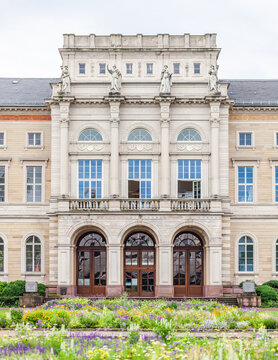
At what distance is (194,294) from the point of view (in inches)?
1695

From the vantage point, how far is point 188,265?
143ft

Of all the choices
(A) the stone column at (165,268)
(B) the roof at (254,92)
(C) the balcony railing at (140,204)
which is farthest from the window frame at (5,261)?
(B) the roof at (254,92)

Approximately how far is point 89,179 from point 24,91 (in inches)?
407

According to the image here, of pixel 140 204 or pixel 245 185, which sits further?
pixel 245 185

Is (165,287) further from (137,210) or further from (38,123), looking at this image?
(38,123)

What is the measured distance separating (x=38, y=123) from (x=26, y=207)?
621 centimetres

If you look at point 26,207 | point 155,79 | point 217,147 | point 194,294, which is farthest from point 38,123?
point 194,294

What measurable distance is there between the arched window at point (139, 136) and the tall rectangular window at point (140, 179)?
156 cm

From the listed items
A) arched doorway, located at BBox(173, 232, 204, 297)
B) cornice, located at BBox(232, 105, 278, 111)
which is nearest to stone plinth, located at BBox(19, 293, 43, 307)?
arched doorway, located at BBox(173, 232, 204, 297)

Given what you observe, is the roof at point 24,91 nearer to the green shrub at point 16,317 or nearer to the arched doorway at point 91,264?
the arched doorway at point 91,264

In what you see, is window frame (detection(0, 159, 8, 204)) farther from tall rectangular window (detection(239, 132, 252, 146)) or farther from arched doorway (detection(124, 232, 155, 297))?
tall rectangular window (detection(239, 132, 252, 146))

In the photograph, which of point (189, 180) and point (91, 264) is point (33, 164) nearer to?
point (91, 264)

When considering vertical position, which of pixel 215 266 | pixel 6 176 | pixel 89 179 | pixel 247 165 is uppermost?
pixel 247 165

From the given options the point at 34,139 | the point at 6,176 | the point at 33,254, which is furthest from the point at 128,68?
the point at 33,254
